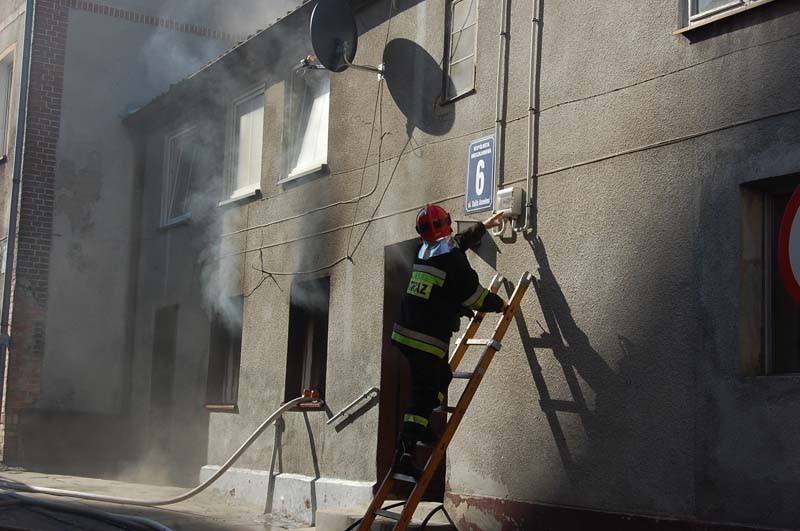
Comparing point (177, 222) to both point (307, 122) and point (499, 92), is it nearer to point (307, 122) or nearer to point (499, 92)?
point (307, 122)

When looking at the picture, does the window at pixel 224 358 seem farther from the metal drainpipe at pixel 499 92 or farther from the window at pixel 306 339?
the metal drainpipe at pixel 499 92

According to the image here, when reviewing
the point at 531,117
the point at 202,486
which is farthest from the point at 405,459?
the point at 202,486

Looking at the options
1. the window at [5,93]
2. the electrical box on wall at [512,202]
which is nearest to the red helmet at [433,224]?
the electrical box on wall at [512,202]

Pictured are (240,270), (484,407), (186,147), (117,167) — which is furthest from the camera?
(117,167)

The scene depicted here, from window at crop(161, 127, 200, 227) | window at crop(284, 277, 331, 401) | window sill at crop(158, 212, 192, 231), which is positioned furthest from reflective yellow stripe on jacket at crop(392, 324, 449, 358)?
window at crop(161, 127, 200, 227)

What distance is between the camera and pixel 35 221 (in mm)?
16031

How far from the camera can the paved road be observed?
9000mm

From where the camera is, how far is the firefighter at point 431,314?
715 cm

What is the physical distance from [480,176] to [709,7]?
7.84ft

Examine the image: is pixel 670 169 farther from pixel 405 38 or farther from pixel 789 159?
pixel 405 38

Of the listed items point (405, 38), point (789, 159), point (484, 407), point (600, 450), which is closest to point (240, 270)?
point (405, 38)

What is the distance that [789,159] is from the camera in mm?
5887

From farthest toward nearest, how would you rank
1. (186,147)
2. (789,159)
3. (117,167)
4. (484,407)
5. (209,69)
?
(117,167) < (186,147) < (209,69) < (484,407) < (789,159)

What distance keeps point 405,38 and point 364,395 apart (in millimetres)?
3287
